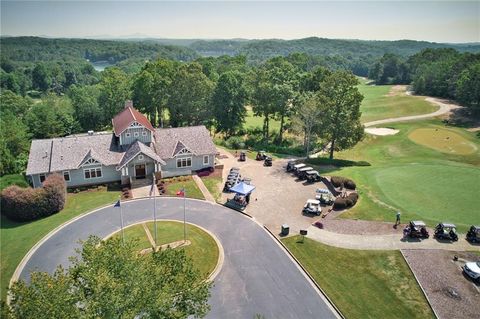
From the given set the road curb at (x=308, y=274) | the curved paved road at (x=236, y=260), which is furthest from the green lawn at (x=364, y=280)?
the curved paved road at (x=236, y=260)

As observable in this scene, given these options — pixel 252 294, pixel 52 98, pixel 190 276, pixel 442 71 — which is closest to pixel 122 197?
pixel 252 294

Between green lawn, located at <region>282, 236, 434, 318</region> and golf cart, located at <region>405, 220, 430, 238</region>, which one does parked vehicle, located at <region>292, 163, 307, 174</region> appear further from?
golf cart, located at <region>405, 220, 430, 238</region>

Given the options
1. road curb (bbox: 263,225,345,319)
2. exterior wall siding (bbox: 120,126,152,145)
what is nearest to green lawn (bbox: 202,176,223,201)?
road curb (bbox: 263,225,345,319)

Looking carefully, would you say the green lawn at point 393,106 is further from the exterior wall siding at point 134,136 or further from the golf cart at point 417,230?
the exterior wall siding at point 134,136

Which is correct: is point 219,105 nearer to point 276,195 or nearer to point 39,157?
point 276,195

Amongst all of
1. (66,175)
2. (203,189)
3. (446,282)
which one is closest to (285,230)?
(446,282)

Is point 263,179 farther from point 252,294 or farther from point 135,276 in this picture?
point 135,276
